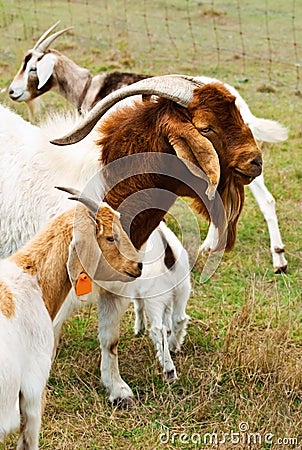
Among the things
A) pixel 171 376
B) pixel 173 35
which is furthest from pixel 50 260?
pixel 173 35

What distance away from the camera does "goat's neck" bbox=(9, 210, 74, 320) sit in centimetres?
369

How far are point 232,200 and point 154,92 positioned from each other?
0.76 metres

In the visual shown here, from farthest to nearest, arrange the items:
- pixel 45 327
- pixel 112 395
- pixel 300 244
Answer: pixel 300 244
pixel 112 395
pixel 45 327

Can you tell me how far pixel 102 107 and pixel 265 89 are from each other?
7452 mm

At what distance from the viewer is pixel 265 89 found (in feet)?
36.6

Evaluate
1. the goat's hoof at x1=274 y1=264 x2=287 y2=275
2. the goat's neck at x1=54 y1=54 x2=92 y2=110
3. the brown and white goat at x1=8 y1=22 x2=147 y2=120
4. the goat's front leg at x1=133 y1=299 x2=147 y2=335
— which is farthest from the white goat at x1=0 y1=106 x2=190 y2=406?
the goat's neck at x1=54 y1=54 x2=92 y2=110

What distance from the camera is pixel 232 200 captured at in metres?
4.32

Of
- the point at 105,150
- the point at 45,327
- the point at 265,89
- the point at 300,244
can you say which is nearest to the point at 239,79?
the point at 265,89

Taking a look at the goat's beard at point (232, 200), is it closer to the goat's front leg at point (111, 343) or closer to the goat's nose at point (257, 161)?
the goat's nose at point (257, 161)

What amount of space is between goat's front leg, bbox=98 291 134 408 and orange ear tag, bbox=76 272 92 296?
0.78 m

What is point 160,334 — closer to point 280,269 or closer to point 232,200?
point 232,200

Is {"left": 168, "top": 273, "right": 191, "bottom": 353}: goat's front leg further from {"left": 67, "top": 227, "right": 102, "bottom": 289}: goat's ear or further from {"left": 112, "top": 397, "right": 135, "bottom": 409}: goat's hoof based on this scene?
{"left": 67, "top": 227, "right": 102, "bottom": 289}: goat's ear

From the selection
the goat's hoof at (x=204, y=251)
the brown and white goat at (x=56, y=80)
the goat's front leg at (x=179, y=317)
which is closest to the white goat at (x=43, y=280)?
the goat's front leg at (x=179, y=317)

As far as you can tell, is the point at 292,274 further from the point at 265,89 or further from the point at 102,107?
the point at 265,89
